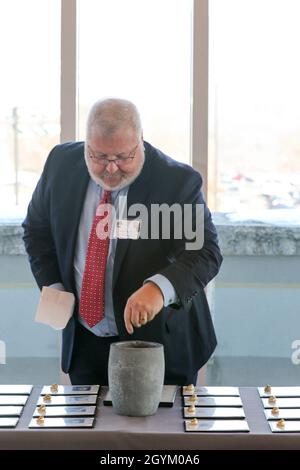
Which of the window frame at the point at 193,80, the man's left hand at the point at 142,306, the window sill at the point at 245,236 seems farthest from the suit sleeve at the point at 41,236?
the window sill at the point at 245,236

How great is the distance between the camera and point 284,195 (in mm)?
4453

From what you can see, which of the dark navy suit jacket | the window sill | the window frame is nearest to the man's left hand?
the dark navy suit jacket

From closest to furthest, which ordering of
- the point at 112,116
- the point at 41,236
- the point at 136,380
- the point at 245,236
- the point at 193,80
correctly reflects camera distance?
the point at 136,380, the point at 112,116, the point at 41,236, the point at 193,80, the point at 245,236

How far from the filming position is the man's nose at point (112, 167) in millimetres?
2928

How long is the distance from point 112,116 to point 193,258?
0.53m

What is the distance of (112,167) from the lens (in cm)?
294

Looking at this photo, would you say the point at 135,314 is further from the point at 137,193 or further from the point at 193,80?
the point at 193,80

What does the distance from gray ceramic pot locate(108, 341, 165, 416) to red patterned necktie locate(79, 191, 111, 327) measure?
0.60 meters

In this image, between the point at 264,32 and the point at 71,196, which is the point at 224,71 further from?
the point at 71,196

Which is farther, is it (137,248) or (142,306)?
(137,248)

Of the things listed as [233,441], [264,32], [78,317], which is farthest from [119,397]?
[264,32]

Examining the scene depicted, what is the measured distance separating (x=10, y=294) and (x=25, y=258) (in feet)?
0.68

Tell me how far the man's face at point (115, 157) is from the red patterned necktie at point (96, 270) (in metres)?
0.12

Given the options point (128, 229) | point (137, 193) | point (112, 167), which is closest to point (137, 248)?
point (128, 229)
